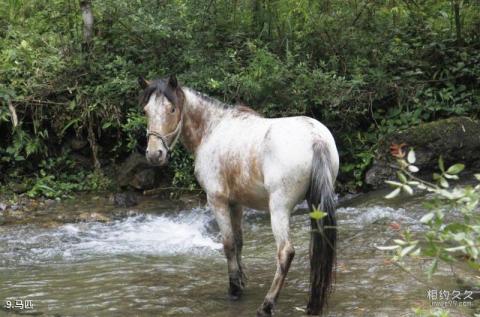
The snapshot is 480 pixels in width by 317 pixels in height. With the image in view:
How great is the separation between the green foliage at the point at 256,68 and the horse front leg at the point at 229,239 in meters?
4.81

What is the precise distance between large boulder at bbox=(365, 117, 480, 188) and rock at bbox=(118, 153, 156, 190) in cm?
386

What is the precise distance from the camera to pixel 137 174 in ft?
34.3

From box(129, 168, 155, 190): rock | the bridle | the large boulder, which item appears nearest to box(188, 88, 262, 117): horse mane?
the bridle

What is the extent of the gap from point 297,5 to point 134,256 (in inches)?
239

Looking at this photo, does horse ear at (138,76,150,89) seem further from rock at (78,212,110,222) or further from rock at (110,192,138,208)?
rock at (110,192,138,208)

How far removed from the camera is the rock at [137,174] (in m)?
10.4

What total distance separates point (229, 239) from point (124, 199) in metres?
5.02

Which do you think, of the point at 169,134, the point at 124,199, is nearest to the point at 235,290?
the point at 169,134

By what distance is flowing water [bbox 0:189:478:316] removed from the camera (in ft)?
16.8

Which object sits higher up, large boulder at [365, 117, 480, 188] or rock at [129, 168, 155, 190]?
large boulder at [365, 117, 480, 188]

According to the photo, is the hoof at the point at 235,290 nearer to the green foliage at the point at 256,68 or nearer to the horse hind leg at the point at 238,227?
the horse hind leg at the point at 238,227

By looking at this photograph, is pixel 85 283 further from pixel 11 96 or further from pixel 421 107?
pixel 421 107

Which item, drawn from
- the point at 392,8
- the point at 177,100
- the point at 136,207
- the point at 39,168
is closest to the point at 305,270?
the point at 177,100

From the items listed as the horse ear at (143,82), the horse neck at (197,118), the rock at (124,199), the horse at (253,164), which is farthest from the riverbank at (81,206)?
the horse ear at (143,82)
